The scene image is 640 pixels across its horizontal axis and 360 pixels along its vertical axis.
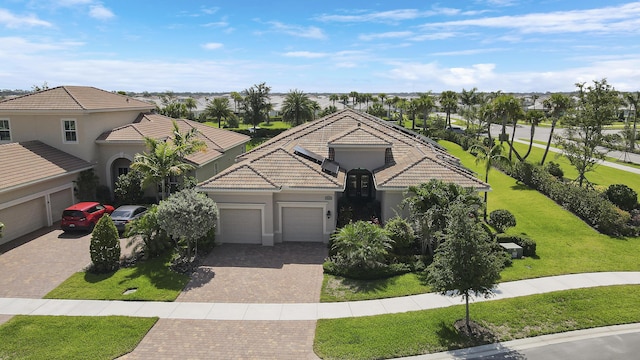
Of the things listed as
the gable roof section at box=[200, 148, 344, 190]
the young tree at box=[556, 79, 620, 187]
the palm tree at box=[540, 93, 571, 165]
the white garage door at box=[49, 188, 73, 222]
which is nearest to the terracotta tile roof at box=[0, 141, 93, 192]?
the white garage door at box=[49, 188, 73, 222]

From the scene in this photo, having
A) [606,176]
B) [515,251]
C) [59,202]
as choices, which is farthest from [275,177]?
[606,176]

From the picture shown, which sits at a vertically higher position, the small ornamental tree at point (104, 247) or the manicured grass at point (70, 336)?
the small ornamental tree at point (104, 247)

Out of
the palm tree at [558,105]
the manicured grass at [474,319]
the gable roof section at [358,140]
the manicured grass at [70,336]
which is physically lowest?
the manicured grass at [474,319]

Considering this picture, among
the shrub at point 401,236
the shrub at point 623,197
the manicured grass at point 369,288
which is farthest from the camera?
the shrub at point 623,197

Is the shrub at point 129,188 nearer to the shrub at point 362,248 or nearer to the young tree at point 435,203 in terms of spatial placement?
the shrub at point 362,248

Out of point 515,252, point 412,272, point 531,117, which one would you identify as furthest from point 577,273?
point 531,117

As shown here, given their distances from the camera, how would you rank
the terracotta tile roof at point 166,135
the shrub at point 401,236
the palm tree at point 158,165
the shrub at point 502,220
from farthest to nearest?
the terracotta tile roof at point 166,135 → the shrub at point 502,220 → the palm tree at point 158,165 → the shrub at point 401,236

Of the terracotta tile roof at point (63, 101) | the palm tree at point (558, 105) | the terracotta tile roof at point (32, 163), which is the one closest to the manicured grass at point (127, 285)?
the terracotta tile roof at point (32, 163)
